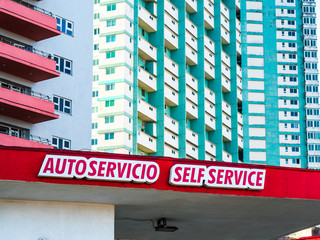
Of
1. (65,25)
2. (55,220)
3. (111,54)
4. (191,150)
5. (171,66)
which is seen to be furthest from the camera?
(191,150)

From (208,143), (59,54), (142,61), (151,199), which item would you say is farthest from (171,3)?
(151,199)

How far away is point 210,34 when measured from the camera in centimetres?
11562

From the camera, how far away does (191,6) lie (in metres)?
107

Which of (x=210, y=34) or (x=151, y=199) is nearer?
(x=151, y=199)

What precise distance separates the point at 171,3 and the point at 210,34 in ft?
56.1

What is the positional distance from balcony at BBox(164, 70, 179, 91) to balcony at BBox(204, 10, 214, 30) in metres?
16.6

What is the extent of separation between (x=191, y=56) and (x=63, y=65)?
125 feet

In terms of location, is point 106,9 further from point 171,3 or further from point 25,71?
point 25,71

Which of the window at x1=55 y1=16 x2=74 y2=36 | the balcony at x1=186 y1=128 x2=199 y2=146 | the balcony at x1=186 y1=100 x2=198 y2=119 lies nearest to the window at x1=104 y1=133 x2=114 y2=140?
the balcony at x1=186 y1=128 x2=199 y2=146

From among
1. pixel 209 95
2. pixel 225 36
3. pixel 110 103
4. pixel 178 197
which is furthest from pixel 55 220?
pixel 225 36

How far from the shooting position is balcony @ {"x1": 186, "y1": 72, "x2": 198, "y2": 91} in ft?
332

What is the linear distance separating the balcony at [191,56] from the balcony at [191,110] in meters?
6.66

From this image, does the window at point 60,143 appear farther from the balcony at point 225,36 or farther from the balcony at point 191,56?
the balcony at point 225,36

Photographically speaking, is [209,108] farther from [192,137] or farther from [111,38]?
[111,38]
